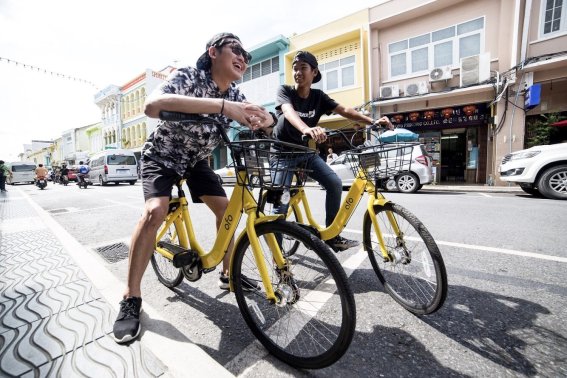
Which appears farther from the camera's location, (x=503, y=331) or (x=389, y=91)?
(x=389, y=91)

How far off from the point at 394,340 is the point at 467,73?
1302cm

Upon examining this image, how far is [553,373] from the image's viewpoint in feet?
4.57

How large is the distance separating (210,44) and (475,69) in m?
12.9

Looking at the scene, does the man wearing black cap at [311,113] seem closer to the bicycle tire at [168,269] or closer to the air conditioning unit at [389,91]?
the bicycle tire at [168,269]

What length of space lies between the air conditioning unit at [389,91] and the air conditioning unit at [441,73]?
4.74ft

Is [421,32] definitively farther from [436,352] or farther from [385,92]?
[436,352]

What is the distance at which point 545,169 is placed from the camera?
6730 mm

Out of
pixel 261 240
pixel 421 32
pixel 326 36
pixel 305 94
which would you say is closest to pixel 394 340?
pixel 261 240

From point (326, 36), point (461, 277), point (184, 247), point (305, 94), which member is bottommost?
point (461, 277)

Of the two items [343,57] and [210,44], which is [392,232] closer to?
[210,44]

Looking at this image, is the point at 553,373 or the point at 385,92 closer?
the point at 553,373

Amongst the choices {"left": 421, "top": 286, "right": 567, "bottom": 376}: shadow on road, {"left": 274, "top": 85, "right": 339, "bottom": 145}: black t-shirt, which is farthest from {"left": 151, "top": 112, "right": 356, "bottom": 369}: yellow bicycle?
{"left": 274, "top": 85, "right": 339, "bottom": 145}: black t-shirt

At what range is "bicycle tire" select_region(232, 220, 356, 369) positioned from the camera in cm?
139

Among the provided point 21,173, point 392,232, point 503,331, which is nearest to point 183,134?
point 392,232
